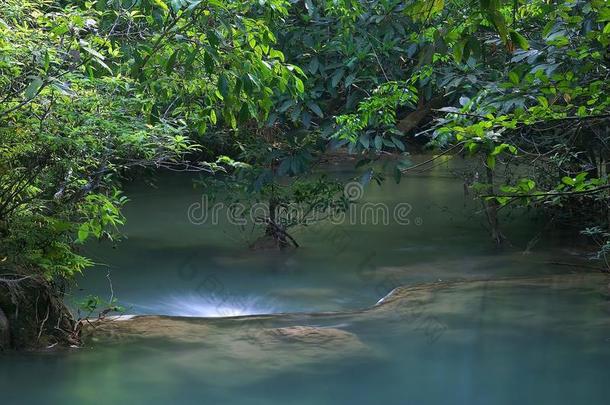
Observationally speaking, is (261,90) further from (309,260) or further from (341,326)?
(309,260)

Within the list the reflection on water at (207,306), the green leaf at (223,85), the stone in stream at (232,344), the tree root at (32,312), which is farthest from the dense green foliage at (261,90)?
the reflection on water at (207,306)

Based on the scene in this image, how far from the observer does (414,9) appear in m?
2.63

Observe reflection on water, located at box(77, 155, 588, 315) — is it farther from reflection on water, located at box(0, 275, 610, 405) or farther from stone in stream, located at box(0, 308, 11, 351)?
stone in stream, located at box(0, 308, 11, 351)

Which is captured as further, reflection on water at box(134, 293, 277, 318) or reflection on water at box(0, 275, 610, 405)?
reflection on water at box(134, 293, 277, 318)

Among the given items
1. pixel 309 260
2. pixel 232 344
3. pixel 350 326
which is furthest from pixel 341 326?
pixel 309 260

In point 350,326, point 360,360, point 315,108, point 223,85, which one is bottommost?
point 360,360

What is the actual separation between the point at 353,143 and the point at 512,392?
211 centimetres

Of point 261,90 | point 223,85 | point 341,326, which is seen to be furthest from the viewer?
point 341,326

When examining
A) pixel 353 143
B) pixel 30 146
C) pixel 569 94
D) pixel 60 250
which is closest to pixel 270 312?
pixel 353 143

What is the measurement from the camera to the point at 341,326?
5.58 metres

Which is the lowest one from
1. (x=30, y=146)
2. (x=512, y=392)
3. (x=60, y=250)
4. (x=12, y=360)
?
(x=512, y=392)

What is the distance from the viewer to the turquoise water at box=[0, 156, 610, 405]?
4586 millimetres

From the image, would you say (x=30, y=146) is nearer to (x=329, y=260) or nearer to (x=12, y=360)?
(x=12, y=360)

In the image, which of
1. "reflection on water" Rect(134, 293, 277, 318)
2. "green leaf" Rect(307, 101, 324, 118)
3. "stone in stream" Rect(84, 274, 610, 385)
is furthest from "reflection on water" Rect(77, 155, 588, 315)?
"green leaf" Rect(307, 101, 324, 118)
